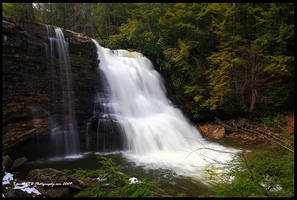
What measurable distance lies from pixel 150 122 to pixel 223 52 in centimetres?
438

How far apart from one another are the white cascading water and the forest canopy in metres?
1.42

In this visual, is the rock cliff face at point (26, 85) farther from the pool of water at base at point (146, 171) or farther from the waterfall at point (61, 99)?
the pool of water at base at point (146, 171)

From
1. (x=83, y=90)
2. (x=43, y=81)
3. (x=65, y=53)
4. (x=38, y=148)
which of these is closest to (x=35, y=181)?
(x=38, y=148)

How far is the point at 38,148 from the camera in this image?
5441 millimetres

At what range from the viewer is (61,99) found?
20.0 feet

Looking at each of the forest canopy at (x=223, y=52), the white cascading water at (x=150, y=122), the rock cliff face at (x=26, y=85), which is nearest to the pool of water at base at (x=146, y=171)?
the white cascading water at (x=150, y=122)

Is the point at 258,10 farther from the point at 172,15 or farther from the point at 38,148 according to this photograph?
the point at 38,148

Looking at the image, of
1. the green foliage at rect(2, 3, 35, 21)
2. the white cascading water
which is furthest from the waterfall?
Result: the green foliage at rect(2, 3, 35, 21)

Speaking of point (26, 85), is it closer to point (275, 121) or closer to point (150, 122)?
point (150, 122)

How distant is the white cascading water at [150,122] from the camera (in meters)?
5.46

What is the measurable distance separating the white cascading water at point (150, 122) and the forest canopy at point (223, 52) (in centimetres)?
142

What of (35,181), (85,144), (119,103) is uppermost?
(119,103)

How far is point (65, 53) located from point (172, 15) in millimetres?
5868

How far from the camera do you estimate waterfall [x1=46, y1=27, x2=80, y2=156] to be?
5.87 m
